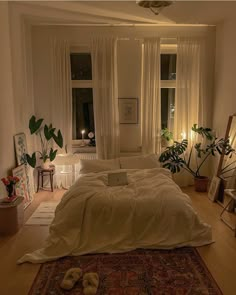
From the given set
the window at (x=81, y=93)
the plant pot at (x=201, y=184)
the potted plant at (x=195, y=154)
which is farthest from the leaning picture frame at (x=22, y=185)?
the plant pot at (x=201, y=184)

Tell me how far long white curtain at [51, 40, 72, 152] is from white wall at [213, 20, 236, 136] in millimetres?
2740

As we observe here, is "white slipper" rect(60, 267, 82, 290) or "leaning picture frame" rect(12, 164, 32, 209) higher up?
"leaning picture frame" rect(12, 164, 32, 209)

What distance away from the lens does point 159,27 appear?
5184 millimetres

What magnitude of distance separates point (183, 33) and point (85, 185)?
11.4 feet

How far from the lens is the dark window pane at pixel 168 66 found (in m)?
5.45

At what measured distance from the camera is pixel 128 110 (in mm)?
5391

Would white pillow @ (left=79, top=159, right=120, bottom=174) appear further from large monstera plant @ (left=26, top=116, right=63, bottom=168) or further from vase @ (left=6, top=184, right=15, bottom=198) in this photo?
vase @ (left=6, top=184, right=15, bottom=198)

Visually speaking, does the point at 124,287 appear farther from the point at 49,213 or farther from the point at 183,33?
the point at 183,33

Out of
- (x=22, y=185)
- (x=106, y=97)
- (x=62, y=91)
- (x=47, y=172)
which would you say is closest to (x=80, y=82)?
(x=62, y=91)

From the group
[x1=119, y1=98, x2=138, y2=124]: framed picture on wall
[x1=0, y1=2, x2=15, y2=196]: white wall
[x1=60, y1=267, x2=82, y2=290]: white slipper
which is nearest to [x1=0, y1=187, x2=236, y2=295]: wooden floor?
[x1=60, y1=267, x2=82, y2=290]: white slipper

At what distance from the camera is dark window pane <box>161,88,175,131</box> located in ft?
18.1

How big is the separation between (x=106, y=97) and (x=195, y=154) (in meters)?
2.04

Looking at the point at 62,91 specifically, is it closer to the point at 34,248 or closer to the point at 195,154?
the point at 195,154

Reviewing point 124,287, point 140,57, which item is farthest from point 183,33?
point 124,287
